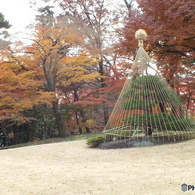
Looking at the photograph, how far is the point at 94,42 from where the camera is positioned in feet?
46.3

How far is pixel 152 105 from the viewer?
700 cm

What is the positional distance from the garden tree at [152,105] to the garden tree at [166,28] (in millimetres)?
1103

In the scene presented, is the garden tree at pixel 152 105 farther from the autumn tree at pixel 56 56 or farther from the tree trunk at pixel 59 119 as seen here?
the tree trunk at pixel 59 119

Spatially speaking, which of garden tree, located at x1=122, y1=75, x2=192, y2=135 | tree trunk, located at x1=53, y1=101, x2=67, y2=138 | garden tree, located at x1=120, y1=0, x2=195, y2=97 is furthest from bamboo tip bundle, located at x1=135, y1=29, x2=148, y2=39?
tree trunk, located at x1=53, y1=101, x2=67, y2=138

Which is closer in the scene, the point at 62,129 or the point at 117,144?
the point at 117,144

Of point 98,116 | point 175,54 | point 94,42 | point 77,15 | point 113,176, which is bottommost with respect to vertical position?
point 113,176

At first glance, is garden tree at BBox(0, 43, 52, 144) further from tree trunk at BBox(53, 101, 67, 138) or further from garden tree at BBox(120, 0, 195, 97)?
garden tree at BBox(120, 0, 195, 97)

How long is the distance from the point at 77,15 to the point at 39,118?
19.7ft

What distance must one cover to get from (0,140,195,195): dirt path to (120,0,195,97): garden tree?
2.71 metres

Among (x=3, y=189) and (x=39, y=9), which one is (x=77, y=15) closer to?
(x=39, y=9)

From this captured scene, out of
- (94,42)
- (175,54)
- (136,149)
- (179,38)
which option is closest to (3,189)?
(136,149)

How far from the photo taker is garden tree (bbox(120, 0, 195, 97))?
6.62 metres

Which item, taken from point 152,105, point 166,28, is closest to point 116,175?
point 152,105

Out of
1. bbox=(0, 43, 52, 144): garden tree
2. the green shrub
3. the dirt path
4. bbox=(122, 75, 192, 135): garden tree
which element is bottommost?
the dirt path
